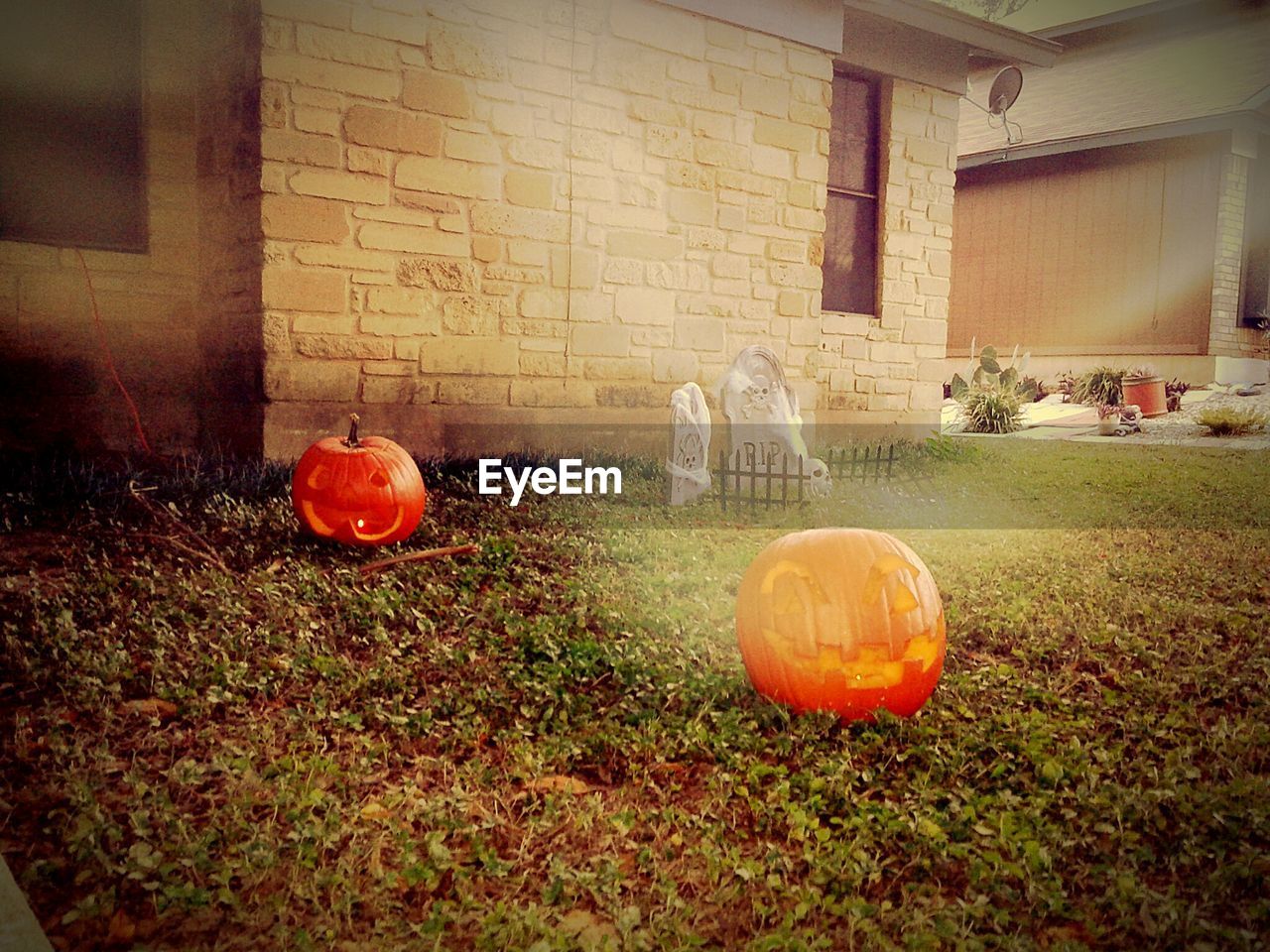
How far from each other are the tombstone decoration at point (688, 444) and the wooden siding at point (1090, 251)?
1374 centimetres

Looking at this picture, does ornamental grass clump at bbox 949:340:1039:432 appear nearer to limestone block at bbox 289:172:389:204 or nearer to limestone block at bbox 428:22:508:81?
limestone block at bbox 428:22:508:81

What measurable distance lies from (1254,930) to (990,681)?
1.51 metres

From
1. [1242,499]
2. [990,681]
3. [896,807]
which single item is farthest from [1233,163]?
[896,807]

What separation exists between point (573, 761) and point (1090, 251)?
18.2 m

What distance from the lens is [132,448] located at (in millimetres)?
6863

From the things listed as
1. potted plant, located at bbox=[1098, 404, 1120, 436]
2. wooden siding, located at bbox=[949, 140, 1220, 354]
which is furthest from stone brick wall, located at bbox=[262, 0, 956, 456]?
wooden siding, located at bbox=[949, 140, 1220, 354]

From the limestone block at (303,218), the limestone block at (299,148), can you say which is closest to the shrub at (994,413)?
the limestone block at (303,218)

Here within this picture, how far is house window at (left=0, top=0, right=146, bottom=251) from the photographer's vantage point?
21.0 feet

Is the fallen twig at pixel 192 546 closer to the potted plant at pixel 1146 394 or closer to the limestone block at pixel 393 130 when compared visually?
the limestone block at pixel 393 130

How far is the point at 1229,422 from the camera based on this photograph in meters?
12.6

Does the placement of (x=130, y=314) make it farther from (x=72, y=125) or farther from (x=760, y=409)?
(x=760, y=409)

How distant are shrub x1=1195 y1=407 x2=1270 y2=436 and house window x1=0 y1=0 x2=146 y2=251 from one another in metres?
13.2

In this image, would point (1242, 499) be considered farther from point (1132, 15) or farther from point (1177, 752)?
point (1132, 15)

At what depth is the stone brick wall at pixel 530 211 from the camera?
6.31m
